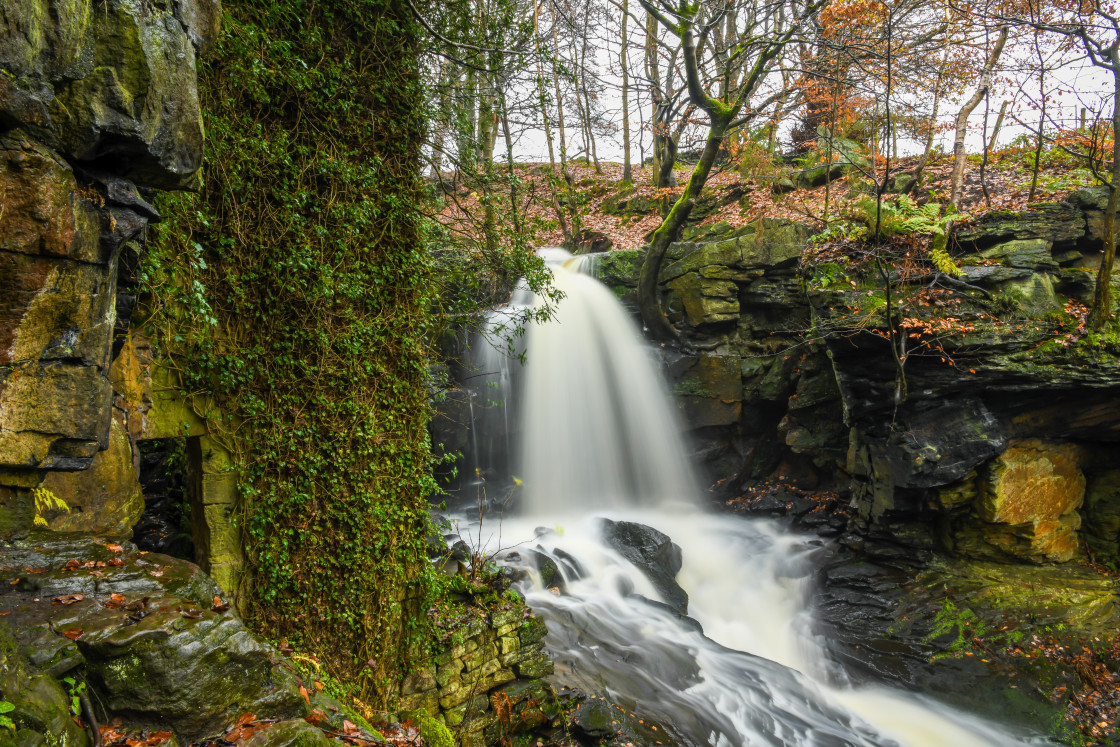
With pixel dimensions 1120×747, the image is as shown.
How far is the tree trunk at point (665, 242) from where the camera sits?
9.41 metres

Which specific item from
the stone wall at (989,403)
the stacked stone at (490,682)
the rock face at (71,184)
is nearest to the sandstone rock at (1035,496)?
the stone wall at (989,403)

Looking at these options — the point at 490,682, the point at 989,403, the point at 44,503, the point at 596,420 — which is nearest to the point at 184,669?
the point at 44,503

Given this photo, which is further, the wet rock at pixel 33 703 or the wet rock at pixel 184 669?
the wet rock at pixel 184 669

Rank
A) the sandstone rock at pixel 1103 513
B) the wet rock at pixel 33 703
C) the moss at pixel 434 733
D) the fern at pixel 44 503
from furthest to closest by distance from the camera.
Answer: the sandstone rock at pixel 1103 513 < the moss at pixel 434 733 < the fern at pixel 44 503 < the wet rock at pixel 33 703

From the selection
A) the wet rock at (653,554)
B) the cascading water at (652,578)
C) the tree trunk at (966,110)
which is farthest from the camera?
the tree trunk at (966,110)

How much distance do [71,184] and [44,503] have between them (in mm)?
1792

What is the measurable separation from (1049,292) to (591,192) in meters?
12.6

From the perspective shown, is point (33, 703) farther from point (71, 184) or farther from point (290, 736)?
point (71, 184)

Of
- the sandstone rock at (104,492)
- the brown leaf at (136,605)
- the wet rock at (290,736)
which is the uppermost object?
the sandstone rock at (104,492)

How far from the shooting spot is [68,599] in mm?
2484

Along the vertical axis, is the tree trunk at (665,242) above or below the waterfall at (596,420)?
above

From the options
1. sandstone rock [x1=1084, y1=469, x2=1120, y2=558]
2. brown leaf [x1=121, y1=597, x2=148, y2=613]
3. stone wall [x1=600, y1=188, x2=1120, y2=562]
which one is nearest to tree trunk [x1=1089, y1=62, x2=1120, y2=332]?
stone wall [x1=600, y1=188, x2=1120, y2=562]

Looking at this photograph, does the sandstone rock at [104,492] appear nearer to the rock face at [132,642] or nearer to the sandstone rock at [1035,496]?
the rock face at [132,642]

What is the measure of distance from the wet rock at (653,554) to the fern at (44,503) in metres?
6.61
